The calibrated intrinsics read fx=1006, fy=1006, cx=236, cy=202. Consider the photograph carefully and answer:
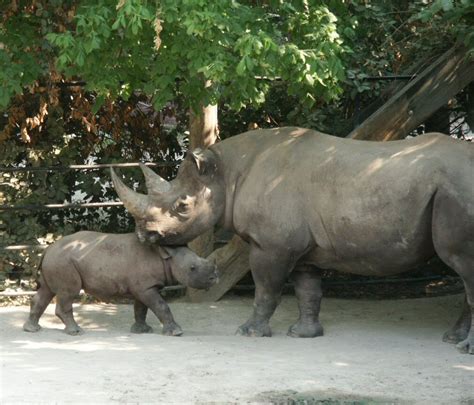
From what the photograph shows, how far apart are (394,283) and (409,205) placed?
3540 mm

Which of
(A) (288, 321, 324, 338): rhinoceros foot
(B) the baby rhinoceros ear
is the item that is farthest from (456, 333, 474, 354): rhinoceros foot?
(B) the baby rhinoceros ear

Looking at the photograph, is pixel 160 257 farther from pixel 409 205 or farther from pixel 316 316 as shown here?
pixel 409 205

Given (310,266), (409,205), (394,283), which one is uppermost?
(409,205)

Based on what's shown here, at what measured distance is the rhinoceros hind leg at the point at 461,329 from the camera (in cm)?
842

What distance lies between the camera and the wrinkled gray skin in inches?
340

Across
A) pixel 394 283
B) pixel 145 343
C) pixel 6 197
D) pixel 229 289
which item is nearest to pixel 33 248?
pixel 6 197

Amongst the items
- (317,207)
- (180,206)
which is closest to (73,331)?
(180,206)

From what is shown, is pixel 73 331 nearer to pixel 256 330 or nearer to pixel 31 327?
pixel 31 327

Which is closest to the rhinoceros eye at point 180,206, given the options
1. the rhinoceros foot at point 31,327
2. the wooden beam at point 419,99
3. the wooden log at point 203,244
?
the rhinoceros foot at point 31,327

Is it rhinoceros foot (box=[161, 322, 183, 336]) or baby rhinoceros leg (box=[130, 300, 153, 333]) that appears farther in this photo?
baby rhinoceros leg (box=[130, 300, 153, 333])

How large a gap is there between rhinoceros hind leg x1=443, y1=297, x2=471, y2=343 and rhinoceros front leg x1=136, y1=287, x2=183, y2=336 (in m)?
2.30

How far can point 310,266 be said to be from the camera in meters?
9.02

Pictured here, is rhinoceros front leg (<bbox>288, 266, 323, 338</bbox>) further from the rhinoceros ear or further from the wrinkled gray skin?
the rhinoceros ear

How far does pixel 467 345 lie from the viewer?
26.4ft
